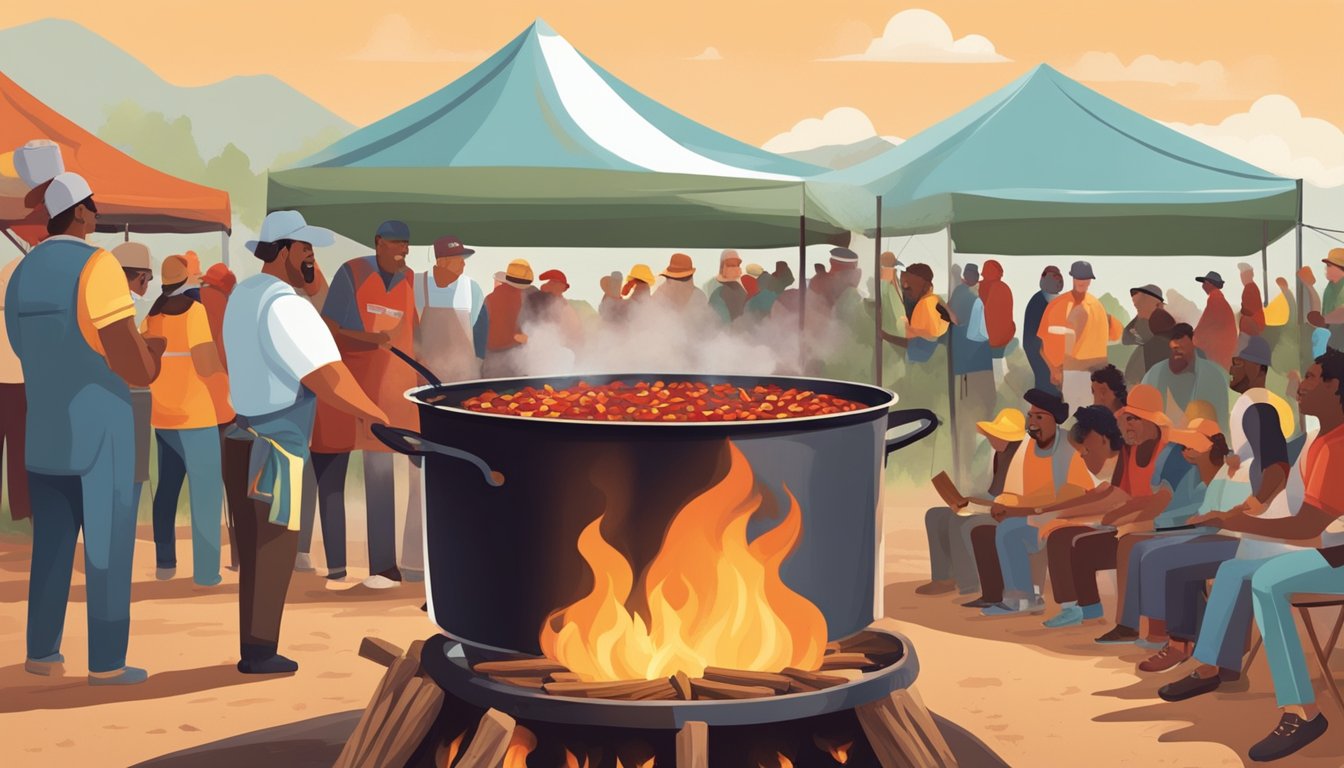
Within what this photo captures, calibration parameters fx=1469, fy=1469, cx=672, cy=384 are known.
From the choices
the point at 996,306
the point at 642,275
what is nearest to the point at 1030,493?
the point at 642,275

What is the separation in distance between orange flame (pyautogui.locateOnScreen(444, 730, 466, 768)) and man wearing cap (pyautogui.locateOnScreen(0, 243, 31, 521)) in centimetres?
495

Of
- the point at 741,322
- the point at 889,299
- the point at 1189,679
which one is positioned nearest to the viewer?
the point at 1189,679

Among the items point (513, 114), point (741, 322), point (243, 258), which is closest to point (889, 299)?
point (741, 322)

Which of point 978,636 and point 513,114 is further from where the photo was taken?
point 513,114

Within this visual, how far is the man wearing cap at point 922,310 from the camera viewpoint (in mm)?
9508

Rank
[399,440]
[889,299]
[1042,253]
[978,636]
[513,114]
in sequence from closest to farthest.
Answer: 1. [399,440]
2. [978,636]
3. [513,114]
4. [1042,253]
5. [889,299]

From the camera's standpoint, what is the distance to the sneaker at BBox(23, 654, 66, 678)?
5.57 metres

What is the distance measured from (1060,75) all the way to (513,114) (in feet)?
13.3

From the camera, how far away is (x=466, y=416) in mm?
3602

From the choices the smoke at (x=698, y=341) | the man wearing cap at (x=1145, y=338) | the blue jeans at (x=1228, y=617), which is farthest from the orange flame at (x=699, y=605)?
the smoke at (x=698, y=341)

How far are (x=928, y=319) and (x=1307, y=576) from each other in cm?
526

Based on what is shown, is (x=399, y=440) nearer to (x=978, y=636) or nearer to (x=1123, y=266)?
(x=978, y=636)

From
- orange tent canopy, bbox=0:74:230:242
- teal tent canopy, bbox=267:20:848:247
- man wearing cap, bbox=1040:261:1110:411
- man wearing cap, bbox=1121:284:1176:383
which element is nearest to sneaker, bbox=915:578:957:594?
man wearing cap, bbox=1121:284:1176:383

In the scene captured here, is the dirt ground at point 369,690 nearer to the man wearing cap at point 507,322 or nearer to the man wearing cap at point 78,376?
the man wearing cap at point 78,376
